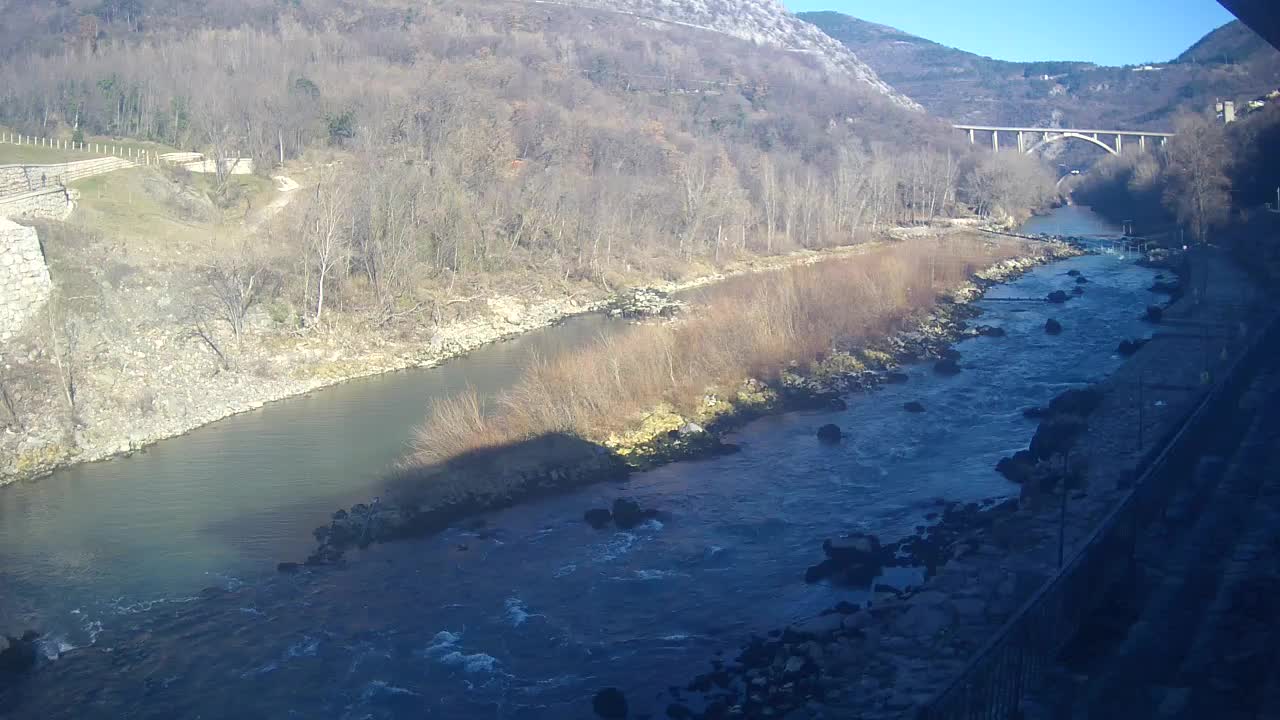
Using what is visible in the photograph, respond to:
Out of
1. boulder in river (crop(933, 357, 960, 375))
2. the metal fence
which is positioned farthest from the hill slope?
the metal fence

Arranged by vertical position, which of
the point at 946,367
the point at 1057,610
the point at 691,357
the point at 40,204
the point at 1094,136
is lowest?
the point at 946,367

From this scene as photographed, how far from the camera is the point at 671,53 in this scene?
216 feet

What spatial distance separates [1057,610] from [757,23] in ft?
289

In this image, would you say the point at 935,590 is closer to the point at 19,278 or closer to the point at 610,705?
the point at 610,705

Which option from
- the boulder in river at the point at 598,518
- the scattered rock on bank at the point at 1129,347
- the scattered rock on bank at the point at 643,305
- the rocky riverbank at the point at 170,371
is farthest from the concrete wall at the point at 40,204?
the scattered rock on bank at the point at 1129,347

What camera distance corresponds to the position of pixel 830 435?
14.1 metres

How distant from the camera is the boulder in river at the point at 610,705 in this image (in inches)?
289

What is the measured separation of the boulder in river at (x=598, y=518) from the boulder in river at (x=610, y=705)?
3.76 metres

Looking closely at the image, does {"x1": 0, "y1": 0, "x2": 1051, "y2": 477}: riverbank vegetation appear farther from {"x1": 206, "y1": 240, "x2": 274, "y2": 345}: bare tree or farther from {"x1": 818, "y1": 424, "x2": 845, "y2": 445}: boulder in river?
{"x1": 818, "y1": 424, "x2": 845, "y2": 445}: boulder in river

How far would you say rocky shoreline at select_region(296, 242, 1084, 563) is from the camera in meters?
11.3

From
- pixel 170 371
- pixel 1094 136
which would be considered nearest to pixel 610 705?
pixel 170 371

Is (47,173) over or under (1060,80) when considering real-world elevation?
under

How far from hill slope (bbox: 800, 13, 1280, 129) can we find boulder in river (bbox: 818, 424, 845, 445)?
4437cm

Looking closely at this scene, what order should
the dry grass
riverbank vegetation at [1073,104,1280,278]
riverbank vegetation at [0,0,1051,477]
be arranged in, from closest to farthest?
1. the dry grass
2. riverbank vegetation at [0,0,1051,477]
3. riverbank vegetation at [1073,104,1280,278]
